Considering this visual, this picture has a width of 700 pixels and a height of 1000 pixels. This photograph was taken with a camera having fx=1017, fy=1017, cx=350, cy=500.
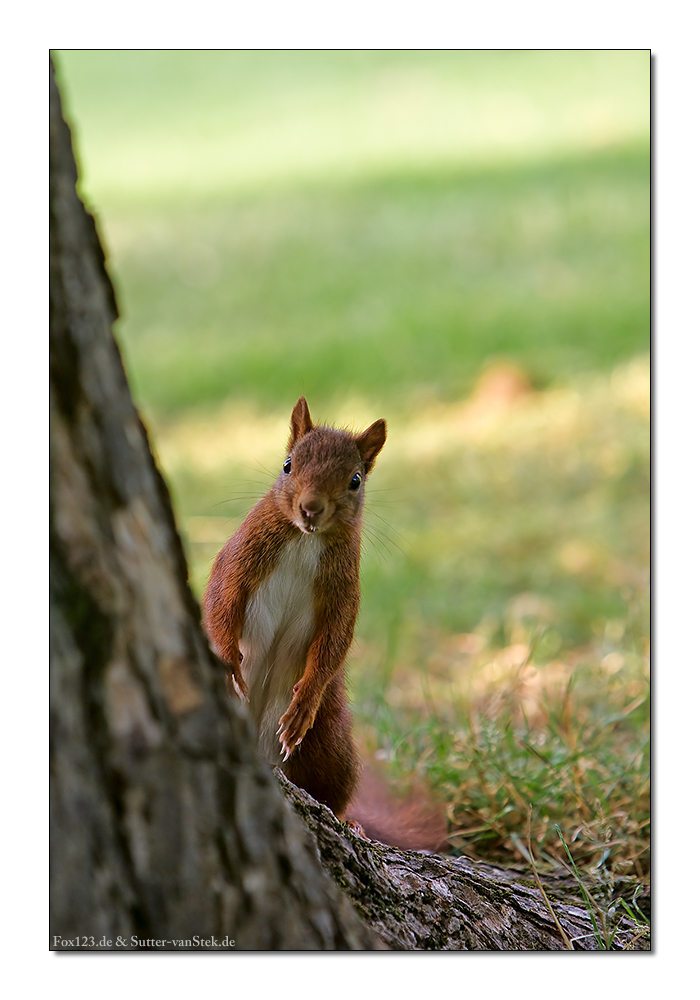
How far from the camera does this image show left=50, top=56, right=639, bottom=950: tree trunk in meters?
1.08

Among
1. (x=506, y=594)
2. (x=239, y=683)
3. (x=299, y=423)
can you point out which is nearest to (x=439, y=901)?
(x=239, y=683)

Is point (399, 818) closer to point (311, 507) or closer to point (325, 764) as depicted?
point (325, 764)

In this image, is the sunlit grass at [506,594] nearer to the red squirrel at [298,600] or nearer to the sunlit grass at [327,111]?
the red squirrel at [298,600]

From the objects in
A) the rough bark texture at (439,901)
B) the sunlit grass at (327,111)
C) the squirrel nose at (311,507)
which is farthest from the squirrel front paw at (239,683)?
the sunlit grass at (327,111)

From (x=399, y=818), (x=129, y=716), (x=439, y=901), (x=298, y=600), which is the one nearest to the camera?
(x=129, y=716)

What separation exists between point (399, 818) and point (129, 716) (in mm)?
796

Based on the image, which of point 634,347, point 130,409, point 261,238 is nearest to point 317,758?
point 130,409

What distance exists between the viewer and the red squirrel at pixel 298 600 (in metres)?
1.50

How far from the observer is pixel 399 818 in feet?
5.70

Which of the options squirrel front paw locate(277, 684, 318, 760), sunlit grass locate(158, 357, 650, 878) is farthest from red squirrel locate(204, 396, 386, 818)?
sunlit grass locate(158, 357, 650, 878)

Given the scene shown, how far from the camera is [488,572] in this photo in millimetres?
3404

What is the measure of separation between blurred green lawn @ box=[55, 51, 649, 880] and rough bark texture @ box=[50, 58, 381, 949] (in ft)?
1.89

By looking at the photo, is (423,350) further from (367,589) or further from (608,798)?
(608,798)
